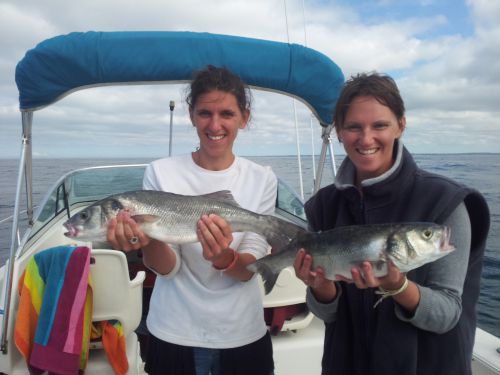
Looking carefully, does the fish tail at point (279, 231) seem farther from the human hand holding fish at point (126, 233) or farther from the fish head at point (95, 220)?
the fish head at point (95, 220)

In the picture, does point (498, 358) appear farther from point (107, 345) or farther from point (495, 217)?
point (495, 217)

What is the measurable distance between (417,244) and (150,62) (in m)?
3.28

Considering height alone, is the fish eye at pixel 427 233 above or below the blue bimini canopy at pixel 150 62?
below

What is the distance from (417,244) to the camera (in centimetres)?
212

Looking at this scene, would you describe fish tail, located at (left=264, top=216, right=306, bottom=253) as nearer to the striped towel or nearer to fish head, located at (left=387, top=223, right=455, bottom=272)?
fish head, located at (left=387, top=223, right=455, bottom=272)

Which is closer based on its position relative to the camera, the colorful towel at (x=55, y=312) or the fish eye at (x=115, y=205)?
the fish eye at (x=115, y=205)

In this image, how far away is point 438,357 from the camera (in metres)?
2.24

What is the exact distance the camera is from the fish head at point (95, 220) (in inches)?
131

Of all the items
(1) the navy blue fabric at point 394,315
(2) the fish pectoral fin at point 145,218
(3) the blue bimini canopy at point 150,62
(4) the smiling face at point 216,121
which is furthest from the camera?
(3) the blue bimini canopy at point 150,62

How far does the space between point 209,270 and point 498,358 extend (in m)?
3.15

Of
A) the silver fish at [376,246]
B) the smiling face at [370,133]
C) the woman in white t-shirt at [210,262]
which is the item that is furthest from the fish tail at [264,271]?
the smiling face at [370,133]

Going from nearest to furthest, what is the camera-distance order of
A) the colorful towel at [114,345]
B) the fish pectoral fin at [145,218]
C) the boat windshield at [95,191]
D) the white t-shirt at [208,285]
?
the white t-shirt at [208,285], the fish pectoral fin at [145,218], the colorful towel at [114,345], the boat windshield at [95,191]

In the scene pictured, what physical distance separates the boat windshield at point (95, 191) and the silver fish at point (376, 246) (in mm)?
3168

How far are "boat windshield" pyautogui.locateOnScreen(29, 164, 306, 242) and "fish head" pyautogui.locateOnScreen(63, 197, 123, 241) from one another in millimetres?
2320
